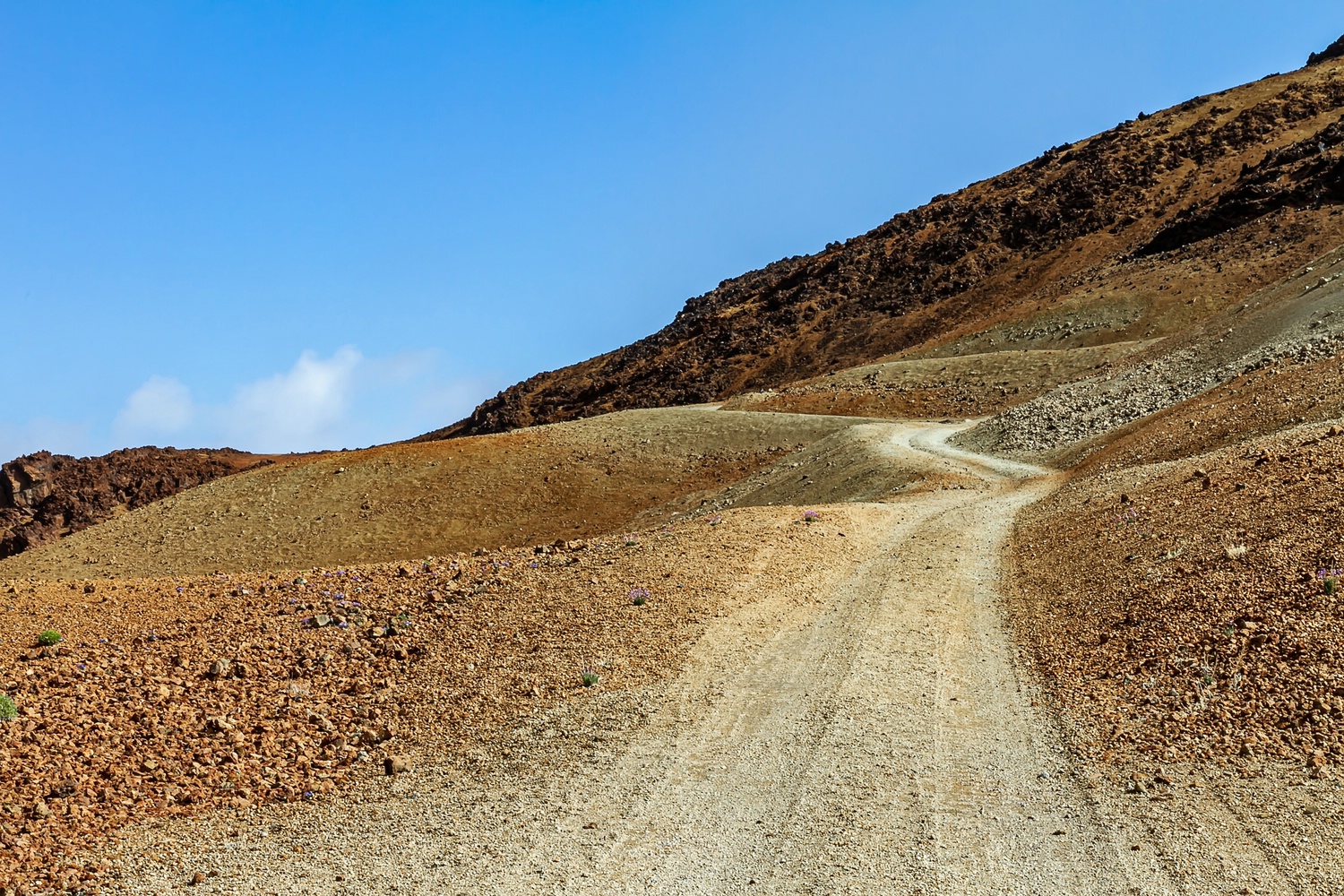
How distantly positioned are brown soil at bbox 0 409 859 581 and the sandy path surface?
75.7ft

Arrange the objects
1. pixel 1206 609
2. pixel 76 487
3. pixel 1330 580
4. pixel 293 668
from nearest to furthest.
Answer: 1. pixel 1330 580
2. pixel 1206 609
3. pixel 293 668
4. pixel 76 487

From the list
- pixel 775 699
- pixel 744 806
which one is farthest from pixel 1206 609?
pixel 744 806

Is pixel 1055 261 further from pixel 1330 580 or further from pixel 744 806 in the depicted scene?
pixel 744 806

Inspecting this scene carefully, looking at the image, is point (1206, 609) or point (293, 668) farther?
point (293, 668)

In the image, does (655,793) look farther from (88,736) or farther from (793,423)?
(793,423)

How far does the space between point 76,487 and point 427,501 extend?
110ft

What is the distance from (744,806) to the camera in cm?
902

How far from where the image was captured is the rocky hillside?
6316 centimetres

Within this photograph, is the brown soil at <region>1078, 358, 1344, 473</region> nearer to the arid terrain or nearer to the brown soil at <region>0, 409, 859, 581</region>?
the arid terrain

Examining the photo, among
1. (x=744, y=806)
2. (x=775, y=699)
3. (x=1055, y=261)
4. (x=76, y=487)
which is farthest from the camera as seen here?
(x=1055, y=261)

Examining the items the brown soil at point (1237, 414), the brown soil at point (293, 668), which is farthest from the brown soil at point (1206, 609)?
the brown soil at point (293, 668)

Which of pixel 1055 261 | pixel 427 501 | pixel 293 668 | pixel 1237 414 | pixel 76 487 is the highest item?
pixel 76 487

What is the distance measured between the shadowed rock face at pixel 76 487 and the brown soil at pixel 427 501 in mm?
19607

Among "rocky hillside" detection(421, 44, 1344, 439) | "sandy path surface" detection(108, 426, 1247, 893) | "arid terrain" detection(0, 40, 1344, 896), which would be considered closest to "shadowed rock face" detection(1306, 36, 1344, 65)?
"rocky hillside" detection(421, 44, 1344, 439)
